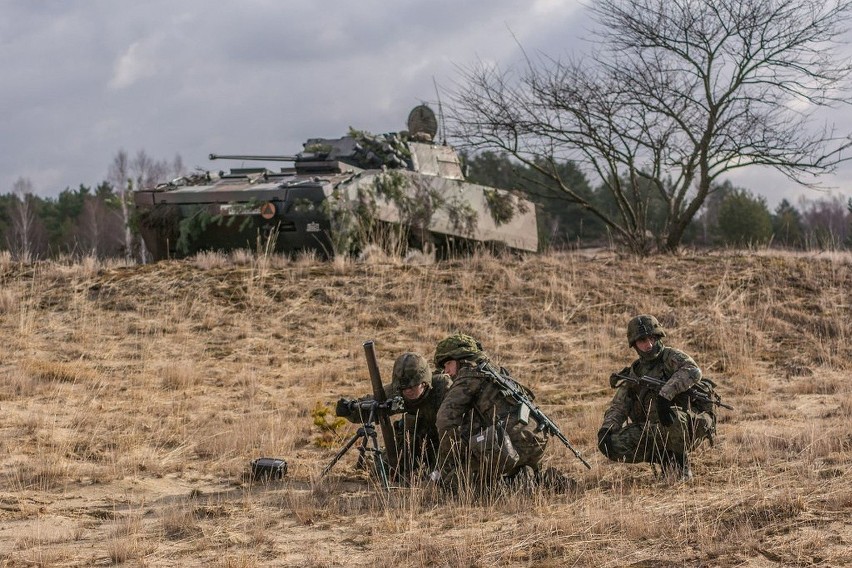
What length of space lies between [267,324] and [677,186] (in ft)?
27.0

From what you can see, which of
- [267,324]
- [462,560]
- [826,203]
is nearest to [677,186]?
[267,324]

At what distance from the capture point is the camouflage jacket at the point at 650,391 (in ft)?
22.8

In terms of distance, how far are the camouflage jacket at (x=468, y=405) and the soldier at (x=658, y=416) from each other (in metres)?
0.76

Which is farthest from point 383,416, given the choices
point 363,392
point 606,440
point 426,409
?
point 363,392

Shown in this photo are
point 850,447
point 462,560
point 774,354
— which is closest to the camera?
point 462,560

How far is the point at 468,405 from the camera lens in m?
6.98

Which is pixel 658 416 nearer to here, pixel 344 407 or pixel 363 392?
pixel 344 407

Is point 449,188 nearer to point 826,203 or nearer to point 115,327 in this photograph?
point 115,327

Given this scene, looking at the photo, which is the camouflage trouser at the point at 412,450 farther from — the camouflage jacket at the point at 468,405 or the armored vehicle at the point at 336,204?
the armored vehicle at the point at 336,204

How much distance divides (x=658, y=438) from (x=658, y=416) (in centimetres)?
14

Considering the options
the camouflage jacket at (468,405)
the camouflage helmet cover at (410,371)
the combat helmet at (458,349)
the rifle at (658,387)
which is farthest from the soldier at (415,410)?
the rifle at (658,387)

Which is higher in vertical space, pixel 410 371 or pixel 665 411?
pixel 410 371

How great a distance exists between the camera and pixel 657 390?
7109mm

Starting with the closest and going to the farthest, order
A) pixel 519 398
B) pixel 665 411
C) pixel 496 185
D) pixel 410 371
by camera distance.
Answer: pixel 519 398, pixel 665 411, pixel 410 371, pixel 496 185
